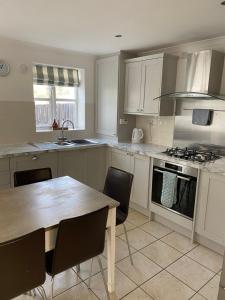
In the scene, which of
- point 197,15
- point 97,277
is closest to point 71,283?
point 97,277

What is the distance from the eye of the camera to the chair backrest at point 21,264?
1.17 m

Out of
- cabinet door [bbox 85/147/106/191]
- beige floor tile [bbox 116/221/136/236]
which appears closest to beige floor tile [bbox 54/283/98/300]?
beige floor tile [bbox 116/221/136/236]

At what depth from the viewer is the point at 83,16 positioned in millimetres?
2199

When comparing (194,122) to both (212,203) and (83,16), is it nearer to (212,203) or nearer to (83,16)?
(212,203)

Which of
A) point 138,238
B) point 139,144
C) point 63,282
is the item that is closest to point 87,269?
point 63,282

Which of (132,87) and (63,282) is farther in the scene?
(132,87)

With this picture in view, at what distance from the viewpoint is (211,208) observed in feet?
7.96

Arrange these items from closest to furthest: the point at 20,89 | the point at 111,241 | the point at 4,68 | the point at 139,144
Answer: the point at 111,241 → the point at 4,68 → the point at 20,89 → the point at 139,144

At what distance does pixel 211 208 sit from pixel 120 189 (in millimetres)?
994

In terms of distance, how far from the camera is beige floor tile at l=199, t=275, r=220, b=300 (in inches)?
75.5

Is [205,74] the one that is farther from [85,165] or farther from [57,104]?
[57,104]

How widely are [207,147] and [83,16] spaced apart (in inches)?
82.7

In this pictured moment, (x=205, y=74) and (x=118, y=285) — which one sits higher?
(x=205, y=74)

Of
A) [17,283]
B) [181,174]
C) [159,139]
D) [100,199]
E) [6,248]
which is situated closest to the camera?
[6,248]
